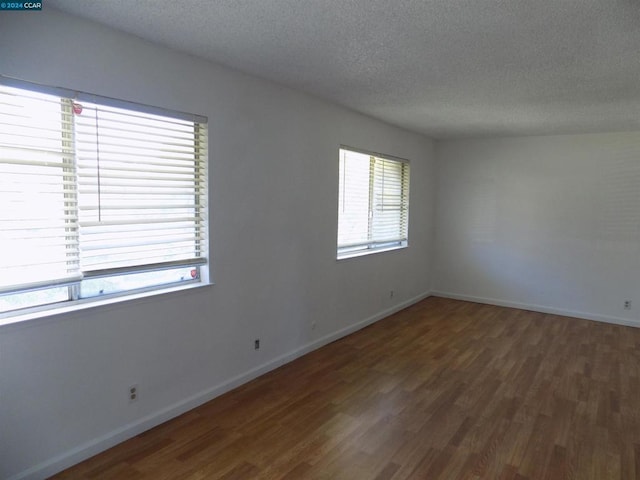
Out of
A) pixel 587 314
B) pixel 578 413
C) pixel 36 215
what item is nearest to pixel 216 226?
pixel 36 215

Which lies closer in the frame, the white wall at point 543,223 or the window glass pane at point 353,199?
the window glass pane at point 353,199

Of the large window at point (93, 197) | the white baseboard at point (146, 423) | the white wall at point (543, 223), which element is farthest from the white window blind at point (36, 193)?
the white wall at point (543, 223)

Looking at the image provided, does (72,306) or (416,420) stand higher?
(72,306)

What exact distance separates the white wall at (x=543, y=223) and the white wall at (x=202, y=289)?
220cm

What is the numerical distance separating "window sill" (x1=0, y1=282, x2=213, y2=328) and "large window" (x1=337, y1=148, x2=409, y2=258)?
2.38m

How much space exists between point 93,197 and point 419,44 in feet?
7.29

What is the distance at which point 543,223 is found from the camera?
592 cm

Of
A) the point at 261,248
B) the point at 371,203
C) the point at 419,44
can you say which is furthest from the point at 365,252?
the point at 419,44

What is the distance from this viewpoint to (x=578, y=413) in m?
3.14

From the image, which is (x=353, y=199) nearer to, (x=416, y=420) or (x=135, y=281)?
(x=416, y=420)

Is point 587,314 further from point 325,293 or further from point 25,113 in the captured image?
point 25,113

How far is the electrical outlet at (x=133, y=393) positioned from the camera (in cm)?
266

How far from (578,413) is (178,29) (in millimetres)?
3905

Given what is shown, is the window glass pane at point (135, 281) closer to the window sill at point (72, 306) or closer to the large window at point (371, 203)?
the window sill at point (72, 306)
